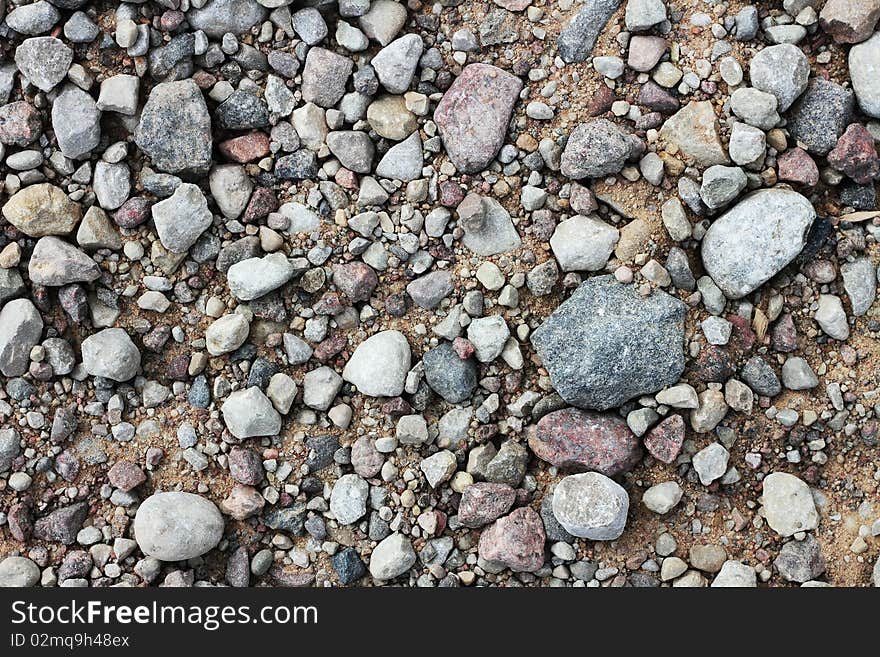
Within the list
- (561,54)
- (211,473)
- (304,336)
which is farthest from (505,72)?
(211,473)

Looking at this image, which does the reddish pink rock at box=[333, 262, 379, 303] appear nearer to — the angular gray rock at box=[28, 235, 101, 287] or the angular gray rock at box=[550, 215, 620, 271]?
the angular gray rock at box=[550, 215, 620, 271]

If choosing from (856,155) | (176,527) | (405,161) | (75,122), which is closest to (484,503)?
(176,527)

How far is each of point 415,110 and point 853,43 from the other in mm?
1144

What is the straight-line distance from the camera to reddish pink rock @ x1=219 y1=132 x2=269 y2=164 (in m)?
2.45

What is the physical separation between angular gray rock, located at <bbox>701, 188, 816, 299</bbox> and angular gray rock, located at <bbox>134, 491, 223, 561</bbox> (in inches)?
56.5

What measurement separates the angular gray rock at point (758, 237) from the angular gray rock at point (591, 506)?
0.59m

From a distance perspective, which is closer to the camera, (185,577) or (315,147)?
(185,577)

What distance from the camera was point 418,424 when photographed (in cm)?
238

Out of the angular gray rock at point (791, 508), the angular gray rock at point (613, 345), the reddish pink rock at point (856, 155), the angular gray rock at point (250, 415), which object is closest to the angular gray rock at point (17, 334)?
the angular gray rock at point (250, 415)

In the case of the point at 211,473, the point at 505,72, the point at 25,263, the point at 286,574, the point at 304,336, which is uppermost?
the point at 505,72

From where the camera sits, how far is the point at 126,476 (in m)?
2.37

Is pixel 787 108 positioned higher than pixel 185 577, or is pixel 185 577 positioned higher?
pixel 787 108

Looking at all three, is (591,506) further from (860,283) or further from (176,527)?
(176,527)

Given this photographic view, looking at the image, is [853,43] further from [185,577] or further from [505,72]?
[185,577]
